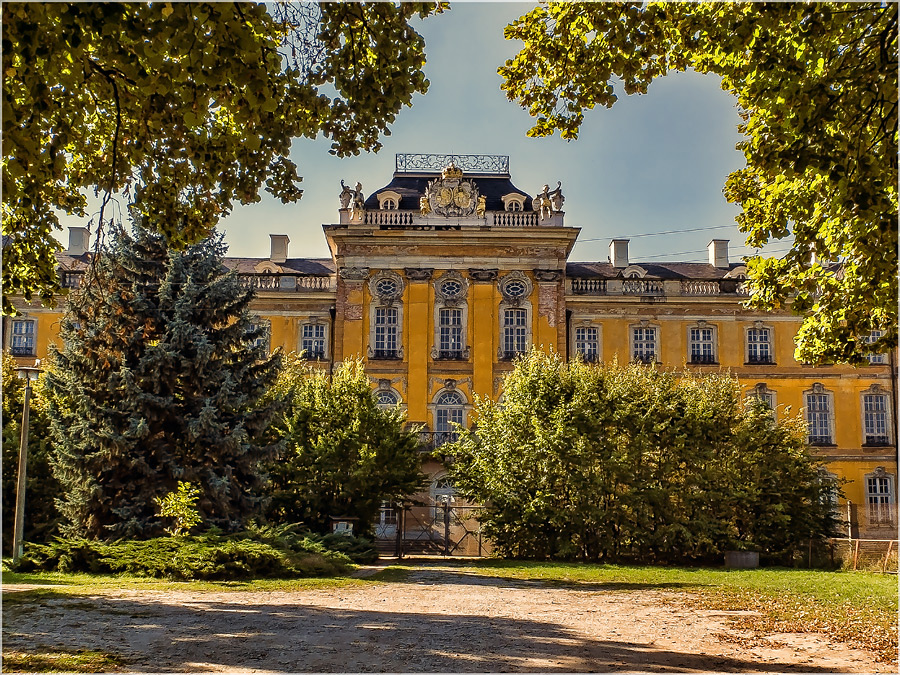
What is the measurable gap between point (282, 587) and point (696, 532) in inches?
532

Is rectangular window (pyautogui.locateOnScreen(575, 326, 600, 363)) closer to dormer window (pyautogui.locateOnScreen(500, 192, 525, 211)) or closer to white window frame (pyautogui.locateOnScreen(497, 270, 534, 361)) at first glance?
white window frame (pyautogui.locateOnScreen(497, 270, 534, 361))

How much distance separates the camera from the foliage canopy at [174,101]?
6395 mm

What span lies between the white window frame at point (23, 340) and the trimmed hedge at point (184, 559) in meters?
23.7

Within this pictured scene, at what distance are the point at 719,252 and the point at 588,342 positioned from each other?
9764 mm

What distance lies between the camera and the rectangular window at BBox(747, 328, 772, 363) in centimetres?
3944

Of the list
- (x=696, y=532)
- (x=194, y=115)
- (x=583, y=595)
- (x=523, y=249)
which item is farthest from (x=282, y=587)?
(x=523, y=249)

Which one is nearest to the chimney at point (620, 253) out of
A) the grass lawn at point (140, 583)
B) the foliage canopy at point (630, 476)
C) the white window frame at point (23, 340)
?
the foliage canopy at point (630, 476)

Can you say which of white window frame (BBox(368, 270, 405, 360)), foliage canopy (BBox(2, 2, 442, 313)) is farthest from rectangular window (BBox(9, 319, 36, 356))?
foliage canopy (BBox(2, 2, 442, 313))

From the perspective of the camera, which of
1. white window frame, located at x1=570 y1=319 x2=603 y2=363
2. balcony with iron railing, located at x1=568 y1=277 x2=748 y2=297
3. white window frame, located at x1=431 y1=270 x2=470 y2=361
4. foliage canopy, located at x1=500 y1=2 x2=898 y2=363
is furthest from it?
balcony with iron railing, located at x1=568 y1=277 x2=748 y2=297

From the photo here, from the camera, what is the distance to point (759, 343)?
130 feet

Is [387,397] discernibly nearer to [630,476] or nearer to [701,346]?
[701,346]

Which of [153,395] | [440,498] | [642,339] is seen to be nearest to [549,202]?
[642,339]

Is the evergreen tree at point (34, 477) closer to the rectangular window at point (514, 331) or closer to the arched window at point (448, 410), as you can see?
the arched window at point (448, 410)

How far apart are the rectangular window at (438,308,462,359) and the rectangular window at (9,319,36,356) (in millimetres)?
18320
